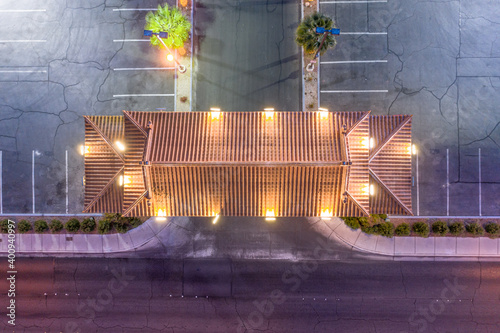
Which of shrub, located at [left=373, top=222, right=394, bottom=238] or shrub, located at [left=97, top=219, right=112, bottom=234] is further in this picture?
shrub, located at [left=97, top=219, right=112, bottom=234]

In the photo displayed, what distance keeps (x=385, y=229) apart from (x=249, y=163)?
13.6m

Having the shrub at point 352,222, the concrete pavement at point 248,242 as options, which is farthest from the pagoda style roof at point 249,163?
the concrete pavement at point 248,242

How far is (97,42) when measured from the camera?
2589 centimetres

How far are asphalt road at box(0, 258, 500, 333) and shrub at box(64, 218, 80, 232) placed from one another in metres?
2.99

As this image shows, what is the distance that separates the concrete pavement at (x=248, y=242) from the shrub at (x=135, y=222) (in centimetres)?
42

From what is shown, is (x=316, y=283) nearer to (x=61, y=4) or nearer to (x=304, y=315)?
(x=304, y=315)

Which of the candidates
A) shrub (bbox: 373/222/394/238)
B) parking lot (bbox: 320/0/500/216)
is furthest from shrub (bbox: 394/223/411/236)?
parking lot (bbox: 320/0/500/216)

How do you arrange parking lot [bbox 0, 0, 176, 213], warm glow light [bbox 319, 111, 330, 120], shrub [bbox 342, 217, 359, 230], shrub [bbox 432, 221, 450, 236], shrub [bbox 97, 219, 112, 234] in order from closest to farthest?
warm glow light [bbox 319, 111, 330, 120], shrub [bbox 432, 221, 450, 236], shrub [bbox 342, 217, 359, 230], shrub [bbox 97, 219, 112, 234], parking lot [bbox 0, 0, 176, 213]

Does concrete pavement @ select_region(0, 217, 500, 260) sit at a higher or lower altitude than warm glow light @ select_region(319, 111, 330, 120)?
lower

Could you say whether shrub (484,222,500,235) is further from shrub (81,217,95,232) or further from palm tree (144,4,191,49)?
shrub (81,217,95,232)

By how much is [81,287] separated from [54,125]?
1448 cm

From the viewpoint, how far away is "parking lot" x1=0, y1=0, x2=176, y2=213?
25656 mm

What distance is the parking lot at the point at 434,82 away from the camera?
82.7 ft

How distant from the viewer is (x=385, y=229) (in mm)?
24062
